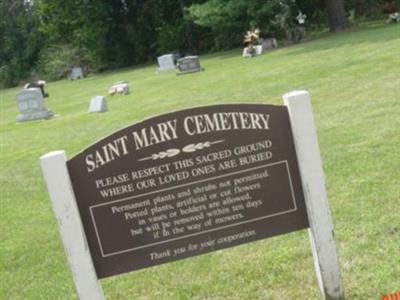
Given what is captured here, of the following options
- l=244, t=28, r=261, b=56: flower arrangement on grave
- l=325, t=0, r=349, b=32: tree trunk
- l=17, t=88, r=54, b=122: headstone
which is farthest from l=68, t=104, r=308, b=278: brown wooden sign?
l=325, t=0, r=349, b=32: tree trunk

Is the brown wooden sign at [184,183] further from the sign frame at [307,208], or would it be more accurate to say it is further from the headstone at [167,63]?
the headstone at [167,63]

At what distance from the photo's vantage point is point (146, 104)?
17.7 m

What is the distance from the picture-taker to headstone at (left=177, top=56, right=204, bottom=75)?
24.9 meters

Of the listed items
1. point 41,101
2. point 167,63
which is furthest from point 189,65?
point 41,101

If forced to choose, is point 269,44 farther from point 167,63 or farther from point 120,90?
point 120,90

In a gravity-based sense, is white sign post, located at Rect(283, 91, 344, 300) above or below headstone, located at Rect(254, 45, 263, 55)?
above

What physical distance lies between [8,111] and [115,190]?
24.0 meters

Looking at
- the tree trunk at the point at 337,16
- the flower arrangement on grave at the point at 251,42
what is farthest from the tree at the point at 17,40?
the tree trunk at the point at 337,16

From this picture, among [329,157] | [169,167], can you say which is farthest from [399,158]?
[169,167]

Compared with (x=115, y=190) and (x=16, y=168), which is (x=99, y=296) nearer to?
(x=115, y=190)

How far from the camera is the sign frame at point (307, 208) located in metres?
3.61

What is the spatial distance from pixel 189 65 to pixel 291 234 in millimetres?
20080

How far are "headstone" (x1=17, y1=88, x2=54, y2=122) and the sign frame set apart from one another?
1674 centimetres

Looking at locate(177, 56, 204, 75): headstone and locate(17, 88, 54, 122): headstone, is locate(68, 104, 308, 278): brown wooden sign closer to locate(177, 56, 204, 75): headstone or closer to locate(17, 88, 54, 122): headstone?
locate(17, 88, 54, 122): headstone
